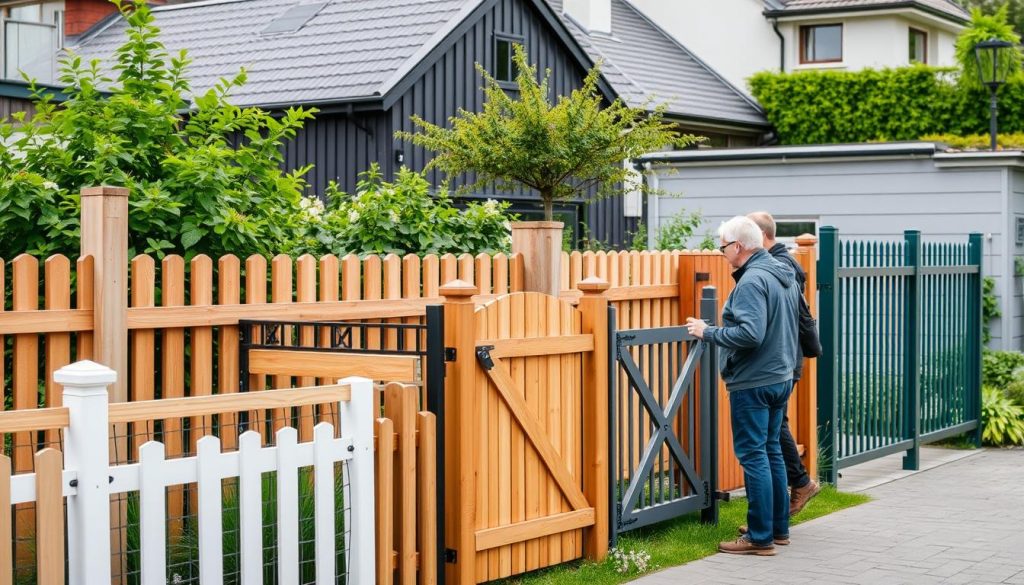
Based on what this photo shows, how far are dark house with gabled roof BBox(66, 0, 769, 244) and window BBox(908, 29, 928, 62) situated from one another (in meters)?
9.39

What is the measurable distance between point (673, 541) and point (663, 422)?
706mm

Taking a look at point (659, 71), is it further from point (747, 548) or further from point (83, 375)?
point (83, 375)

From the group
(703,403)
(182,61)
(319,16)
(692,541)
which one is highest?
(319,16)

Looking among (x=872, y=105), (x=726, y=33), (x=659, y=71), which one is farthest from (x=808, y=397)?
(x=726, y=33)

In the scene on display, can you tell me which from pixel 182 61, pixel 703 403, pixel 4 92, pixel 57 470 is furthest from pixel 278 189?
pixel 4 92

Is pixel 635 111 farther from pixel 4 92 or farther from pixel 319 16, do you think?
pixel 319 16

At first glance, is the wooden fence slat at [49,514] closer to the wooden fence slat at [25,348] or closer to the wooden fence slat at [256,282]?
the wooden fence slat at [25,348]

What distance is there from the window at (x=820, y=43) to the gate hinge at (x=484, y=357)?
93.4ft

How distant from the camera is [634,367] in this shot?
7.79m

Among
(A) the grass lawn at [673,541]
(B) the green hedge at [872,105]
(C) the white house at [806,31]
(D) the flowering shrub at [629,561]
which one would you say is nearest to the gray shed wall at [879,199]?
(A) the grass lawn at [673,541]

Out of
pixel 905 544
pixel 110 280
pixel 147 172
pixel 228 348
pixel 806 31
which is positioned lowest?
pixel 905 544

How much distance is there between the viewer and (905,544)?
820cm

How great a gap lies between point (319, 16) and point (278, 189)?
15.6 m

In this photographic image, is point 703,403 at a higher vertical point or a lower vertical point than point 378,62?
lower
